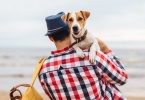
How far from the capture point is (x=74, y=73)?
2766mm

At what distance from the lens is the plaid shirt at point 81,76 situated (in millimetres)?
2730

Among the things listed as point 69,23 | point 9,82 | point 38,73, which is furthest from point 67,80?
point 9,82

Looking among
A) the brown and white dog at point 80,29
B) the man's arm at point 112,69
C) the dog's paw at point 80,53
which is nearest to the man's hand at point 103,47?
the brown and white dog at point 80,29

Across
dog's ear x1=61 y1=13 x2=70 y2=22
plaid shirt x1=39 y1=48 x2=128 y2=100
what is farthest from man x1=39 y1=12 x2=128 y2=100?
dog's ear x1=61 y1=13 x2=70 y2=22

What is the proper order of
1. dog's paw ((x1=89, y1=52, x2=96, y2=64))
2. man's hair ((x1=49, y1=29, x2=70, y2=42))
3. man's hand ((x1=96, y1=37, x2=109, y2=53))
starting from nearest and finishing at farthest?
dog's paw ((x1=89, y1=52, x2=96, y2=64)) < man's hair ((x1=49, y1=29, x2=70, y2=42)) < man's hand ((x1=96, y1=37, x2=109, y2=53))

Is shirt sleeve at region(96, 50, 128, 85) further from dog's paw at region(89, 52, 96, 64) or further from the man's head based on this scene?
the man's head

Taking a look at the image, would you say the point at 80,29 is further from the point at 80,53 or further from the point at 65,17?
the point at 80,53

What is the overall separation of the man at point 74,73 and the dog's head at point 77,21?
19 cm

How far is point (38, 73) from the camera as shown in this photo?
9.50 ft

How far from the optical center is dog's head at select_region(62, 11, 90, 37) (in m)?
3.07

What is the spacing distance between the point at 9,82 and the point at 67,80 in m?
12.3

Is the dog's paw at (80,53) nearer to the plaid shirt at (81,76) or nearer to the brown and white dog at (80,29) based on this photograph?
the plaid shirt at (81,76)

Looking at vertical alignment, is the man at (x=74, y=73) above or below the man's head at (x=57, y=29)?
below

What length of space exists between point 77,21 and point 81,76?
56cm
